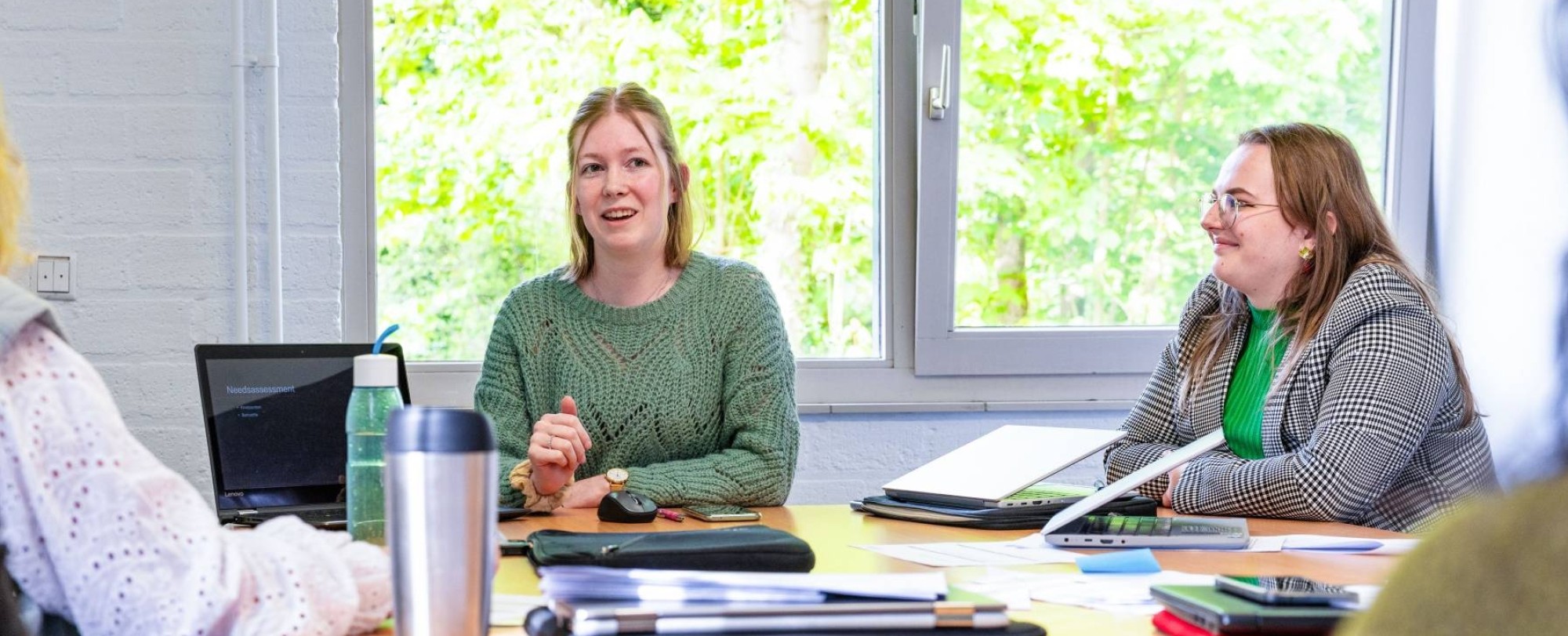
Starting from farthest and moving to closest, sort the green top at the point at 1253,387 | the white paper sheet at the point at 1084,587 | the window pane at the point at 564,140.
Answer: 1. the window pane at the point at 564,140
2. the green top at the point at 1253,387
3. the white paper sheet at the point at 1084,587

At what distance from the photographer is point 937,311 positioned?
300 cm

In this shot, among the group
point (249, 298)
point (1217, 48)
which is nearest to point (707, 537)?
point (249, 298)

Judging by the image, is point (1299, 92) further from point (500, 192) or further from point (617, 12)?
point (500, 192)

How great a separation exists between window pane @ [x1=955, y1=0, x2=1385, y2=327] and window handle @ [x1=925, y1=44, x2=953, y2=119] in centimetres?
6

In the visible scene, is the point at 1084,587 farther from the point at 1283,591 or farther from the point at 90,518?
the point at 90,518

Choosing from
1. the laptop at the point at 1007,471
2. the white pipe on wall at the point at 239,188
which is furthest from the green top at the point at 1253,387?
the white pipe on wall at the point at 239,188

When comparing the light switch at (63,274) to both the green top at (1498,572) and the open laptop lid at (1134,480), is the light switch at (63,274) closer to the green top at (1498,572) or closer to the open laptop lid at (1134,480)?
the open laptop lid at (1134,480)

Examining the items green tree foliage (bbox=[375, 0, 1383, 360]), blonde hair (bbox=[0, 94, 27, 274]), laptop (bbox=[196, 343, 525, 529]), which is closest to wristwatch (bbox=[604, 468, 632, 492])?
laptop (bbox=[196, 343, 525, 529])

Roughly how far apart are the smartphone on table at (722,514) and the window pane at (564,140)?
3.61 feet

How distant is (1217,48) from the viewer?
3131 millimetres

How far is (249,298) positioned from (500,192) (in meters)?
0.53

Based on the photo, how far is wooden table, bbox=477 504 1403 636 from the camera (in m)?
1.13

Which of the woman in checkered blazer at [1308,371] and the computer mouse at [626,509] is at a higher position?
the woman in checkered blazer at [1308,371]

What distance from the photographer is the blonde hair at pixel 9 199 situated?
0.96 meters
